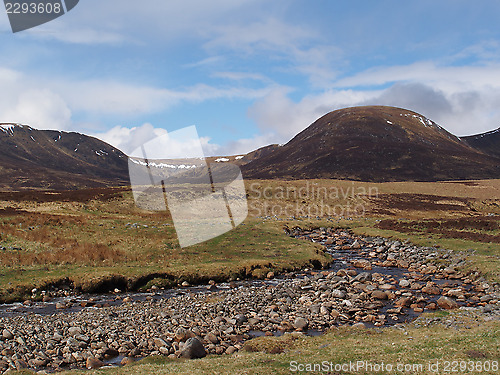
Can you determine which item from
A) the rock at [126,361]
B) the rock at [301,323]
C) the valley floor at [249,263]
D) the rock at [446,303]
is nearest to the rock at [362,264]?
the valley floor at [249,263]

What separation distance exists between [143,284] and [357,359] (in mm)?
19771

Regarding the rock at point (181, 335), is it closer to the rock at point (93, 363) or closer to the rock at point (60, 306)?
the rock at point (93, 363)

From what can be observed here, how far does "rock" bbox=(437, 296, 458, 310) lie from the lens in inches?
959

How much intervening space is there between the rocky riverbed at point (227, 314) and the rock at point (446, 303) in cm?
7

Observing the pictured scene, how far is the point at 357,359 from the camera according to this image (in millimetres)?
14875

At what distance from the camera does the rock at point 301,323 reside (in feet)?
71.2

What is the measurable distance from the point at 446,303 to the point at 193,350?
18087 millimetres

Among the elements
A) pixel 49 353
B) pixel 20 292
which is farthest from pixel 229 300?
pixel 20 292

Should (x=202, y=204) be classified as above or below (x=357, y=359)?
above

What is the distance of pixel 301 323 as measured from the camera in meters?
21.9

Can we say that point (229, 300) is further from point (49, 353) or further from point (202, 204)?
point (202, 204)

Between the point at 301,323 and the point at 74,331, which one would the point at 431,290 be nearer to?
the point at 301,323

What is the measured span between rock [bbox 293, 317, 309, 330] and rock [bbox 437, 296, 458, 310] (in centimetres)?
1032

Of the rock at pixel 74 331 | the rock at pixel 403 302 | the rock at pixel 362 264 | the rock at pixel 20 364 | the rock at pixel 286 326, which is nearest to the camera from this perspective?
the rock at pixel 20 364
